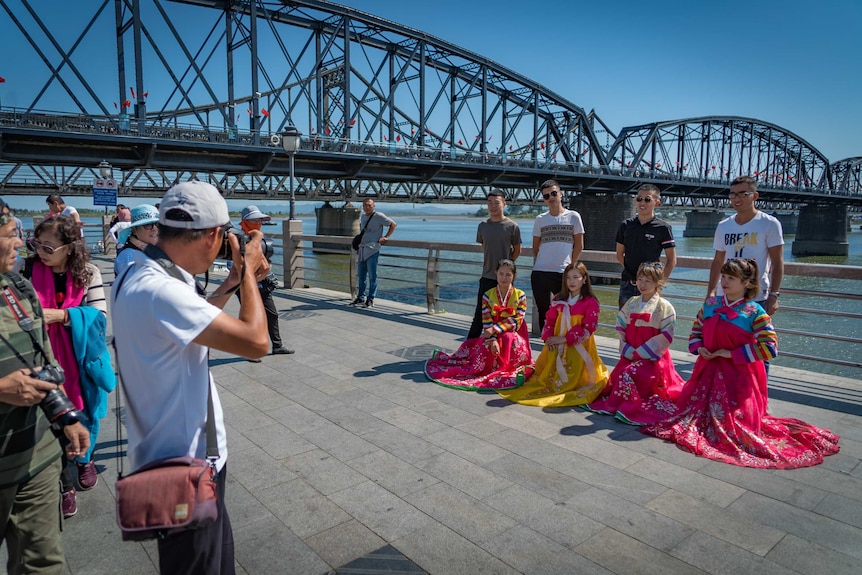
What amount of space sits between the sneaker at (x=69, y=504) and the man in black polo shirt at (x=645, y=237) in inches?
187

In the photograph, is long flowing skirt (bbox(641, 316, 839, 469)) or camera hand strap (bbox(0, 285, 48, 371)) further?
long flowing skirt (bbox(641, 316, 839, 469))

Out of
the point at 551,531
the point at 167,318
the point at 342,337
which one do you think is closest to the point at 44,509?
the point at 167,318

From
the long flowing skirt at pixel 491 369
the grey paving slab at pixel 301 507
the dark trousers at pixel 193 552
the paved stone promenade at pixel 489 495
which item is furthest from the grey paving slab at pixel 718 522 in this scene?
the dark trousers at pixel 193 552

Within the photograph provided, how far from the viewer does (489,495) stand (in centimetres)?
329

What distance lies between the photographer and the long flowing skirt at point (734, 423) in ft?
12.4

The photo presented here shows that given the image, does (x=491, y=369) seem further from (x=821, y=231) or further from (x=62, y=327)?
(x=821, y=231)

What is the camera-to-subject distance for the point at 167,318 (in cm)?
161

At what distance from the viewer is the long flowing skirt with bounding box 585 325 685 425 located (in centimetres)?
450

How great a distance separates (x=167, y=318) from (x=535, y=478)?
2.60 metres

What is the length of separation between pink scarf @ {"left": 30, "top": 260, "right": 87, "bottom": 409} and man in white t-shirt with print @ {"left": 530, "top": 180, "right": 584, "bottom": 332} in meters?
4.20

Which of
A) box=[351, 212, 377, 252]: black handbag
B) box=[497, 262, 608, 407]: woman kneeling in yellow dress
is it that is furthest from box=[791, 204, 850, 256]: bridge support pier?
box=[497, 262, 608, 407]: woman kneeling in yellow dress

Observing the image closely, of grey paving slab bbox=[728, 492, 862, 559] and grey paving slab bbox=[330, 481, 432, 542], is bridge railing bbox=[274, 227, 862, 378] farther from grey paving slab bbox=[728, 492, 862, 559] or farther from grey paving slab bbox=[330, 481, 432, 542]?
grey paving slab bbox=[330, 481, 432, 542]

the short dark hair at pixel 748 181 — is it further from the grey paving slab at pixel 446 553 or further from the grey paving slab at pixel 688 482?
the grey paving slab at pixel 446 553

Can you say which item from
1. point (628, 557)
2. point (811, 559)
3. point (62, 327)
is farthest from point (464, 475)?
point (62, 327)
